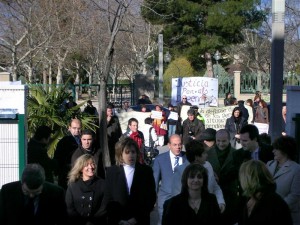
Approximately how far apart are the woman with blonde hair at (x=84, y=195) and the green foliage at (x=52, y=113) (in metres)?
6.15

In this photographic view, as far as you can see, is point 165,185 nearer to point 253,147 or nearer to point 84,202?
point 84,202

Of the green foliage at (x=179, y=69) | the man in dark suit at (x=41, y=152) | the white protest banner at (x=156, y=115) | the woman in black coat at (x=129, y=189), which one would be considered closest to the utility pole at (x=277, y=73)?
the woman in black coat at (x=129, y=189)

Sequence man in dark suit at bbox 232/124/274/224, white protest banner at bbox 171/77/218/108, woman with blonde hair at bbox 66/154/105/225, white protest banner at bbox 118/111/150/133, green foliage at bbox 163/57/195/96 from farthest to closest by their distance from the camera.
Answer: green foliage at bbox 163/57/195/96 < white protest banner at bbox 171/77/218/108 < white protest banner at bbox 118/111/150/133 < man in dark suit at bbox 232/124/274/224 < woman with blonde hair at bbox 66/154/105/225

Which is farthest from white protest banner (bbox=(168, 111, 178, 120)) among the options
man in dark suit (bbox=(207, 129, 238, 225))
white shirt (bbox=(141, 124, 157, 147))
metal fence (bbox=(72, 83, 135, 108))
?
man in dark suit (bbox=(207, 129, 238, 225))

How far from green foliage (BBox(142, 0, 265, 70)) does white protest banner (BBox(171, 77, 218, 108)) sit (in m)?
14.4

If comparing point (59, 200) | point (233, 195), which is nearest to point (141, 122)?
point (233, 195)

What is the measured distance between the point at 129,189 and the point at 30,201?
1.70 m

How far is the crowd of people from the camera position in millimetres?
5199

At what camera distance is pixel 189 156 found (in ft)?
22.2

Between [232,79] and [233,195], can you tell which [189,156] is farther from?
[232,79]

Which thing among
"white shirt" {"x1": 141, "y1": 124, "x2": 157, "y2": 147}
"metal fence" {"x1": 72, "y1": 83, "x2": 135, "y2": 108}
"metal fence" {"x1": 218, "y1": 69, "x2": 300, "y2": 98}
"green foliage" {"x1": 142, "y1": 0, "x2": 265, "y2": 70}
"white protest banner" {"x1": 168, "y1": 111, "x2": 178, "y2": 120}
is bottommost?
"white shirt" {"x1": 141, "y1": 124, "x2": 157, "y2": 147}

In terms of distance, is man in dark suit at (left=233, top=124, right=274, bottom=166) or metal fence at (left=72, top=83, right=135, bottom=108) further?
metal fence at (left=72, top=83, right=135, bottom=108)

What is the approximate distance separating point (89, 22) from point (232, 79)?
331 inches

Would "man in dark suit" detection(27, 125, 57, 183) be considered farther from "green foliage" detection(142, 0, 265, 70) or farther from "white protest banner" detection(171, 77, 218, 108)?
"green foliage" detection(142, 0, 265, 70)
